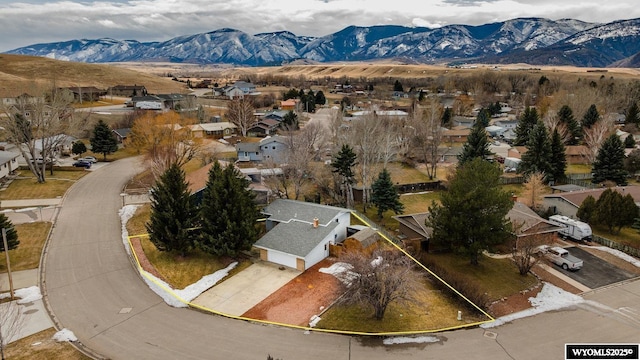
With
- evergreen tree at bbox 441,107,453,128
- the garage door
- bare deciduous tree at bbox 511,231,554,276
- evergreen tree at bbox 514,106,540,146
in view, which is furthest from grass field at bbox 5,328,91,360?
evergreen tree at bbox 441,107,453,128

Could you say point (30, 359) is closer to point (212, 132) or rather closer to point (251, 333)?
point (251, 333)

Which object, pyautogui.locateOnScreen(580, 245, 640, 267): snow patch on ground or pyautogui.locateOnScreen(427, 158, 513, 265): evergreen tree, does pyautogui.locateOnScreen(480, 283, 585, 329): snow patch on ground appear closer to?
pyautogui.locateOnScreen(427, 158, 513, 265): evergreen tree

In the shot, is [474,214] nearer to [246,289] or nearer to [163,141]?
[246,289]

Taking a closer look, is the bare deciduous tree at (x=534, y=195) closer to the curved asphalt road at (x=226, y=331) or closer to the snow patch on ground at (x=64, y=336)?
the curved asphalt road at (x=226, y=331)

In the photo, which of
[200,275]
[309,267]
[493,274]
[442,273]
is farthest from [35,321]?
[493,274]

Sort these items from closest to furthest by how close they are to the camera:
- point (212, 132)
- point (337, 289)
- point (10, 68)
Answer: point (337, 289), point (212, 132), point (10, 68)

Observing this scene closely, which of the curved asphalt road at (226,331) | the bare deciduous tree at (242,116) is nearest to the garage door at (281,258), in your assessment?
the curved asphalt road at (226,331)
